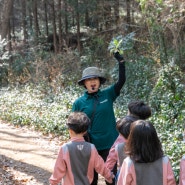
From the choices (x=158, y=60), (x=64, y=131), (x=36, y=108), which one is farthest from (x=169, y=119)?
(x=36, y=108)

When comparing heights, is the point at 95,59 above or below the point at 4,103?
above

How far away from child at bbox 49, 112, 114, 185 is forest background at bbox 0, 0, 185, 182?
219 cm

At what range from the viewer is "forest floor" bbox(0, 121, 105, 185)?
21.8 ft

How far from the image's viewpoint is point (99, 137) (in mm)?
4414

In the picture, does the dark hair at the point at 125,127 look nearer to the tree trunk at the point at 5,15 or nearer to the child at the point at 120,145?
the child at the point at 120,145

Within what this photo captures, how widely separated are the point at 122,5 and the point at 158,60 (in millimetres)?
9405

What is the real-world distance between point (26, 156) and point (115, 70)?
5.08 metres

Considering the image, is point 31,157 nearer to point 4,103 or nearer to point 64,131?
point 64,131

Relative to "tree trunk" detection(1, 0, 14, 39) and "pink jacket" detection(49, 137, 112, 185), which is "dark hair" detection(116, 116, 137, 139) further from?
"tree trunk" detection(1, 0, 14, 39)

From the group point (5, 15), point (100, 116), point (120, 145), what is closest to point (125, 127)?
point (120, 145)

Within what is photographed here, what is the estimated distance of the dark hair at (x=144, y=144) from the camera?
117 inches

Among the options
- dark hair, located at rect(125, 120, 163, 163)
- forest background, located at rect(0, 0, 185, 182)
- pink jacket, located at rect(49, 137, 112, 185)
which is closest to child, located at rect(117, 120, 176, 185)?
dark hair, located at rect(125, 120, 163, 163)

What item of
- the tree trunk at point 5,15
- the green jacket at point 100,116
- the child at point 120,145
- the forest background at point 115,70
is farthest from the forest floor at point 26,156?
the tree trunk at point 5,15

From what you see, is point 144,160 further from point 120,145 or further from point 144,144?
point 120,145
